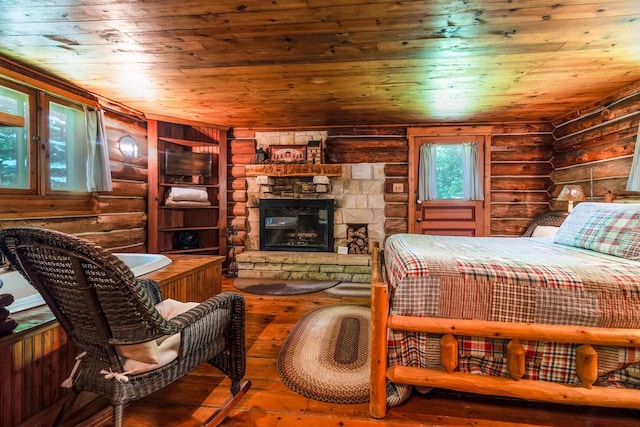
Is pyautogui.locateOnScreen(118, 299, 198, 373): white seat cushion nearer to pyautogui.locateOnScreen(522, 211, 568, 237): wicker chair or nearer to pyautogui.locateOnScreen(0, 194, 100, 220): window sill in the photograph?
pyautogui.locateOnScreen(0, 194, 100, 220): window sill

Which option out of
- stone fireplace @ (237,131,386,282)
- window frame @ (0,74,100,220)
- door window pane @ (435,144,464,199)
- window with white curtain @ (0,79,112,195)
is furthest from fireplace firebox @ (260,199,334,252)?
window frame @ (0,74,100,220)

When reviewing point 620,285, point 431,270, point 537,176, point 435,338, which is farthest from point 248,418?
point 537,176

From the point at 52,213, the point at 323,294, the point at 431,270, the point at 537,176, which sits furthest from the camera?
the point at 537,176

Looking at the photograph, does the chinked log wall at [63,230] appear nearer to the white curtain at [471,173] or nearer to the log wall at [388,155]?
the log wall at [388,155]

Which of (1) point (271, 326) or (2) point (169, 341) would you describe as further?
(1) point (271, 326)

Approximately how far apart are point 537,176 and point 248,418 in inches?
193

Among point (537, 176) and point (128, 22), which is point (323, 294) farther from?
point (537, 176)

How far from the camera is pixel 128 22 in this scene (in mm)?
2016

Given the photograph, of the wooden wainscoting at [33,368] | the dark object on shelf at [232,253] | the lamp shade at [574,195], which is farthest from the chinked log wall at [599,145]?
the wooden wainscoting at [33,368]

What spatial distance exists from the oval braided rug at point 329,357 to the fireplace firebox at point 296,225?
6.02 ft

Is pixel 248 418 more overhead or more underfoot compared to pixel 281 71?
more underfoot

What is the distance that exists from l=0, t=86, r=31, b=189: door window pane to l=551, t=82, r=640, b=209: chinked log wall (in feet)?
18.9

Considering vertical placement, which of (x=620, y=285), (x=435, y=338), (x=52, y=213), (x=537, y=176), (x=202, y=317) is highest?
(x=537, y=176)

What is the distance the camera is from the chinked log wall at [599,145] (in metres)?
3.07
